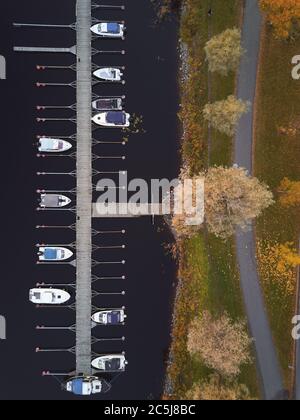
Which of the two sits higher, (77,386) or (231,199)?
(231,199)

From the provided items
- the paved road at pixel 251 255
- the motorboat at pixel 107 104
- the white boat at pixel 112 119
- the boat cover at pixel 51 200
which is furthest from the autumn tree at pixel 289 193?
the boat cover at pixel 51 200

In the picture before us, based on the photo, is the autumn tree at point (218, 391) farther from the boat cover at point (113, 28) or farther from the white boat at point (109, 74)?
the boat cover at point (113, 28)

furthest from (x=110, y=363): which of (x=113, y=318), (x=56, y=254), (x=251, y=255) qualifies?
(x=251, y=255)

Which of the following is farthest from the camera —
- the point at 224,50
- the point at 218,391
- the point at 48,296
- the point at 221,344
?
the point at 48,296

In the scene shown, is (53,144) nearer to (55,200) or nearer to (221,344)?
(55,200)

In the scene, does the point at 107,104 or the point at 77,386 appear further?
the point at 107,104

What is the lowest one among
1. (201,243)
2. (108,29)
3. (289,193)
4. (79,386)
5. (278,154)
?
(79,386)

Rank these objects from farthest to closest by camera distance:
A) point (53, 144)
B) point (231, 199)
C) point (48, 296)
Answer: point (53, 144) < point (48, 296) < point (231, 199)
